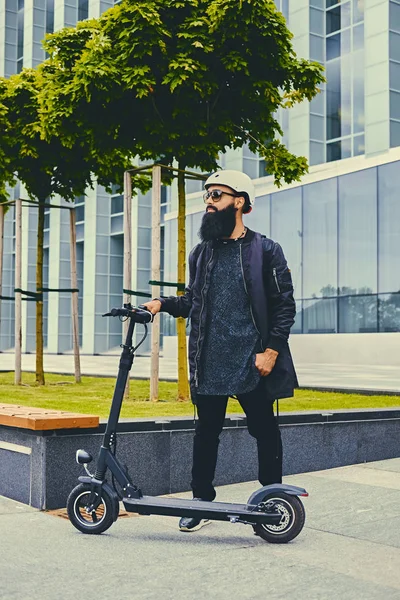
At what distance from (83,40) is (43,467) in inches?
274

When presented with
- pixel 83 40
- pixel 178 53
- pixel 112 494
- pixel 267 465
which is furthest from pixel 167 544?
pixel 83 40

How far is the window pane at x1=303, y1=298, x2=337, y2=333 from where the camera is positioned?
30.0 metres

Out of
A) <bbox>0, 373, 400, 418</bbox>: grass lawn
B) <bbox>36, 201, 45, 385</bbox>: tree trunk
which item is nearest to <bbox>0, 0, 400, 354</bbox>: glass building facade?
<bbox>36, 201, 45, 385</bbox>: tree trunk

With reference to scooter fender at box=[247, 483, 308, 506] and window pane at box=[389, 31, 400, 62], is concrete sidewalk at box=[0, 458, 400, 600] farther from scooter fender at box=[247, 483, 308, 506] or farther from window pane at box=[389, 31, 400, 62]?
window pane at box=[389, 31, 400, 62]

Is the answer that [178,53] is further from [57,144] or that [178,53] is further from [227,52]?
[57,144]

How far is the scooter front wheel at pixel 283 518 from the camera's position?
4.38 m

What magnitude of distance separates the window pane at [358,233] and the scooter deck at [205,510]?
2468cm

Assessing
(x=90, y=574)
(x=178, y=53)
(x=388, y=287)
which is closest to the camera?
(x=90, y=574)

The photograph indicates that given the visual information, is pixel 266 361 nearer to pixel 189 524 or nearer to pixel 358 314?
pixel 189 524

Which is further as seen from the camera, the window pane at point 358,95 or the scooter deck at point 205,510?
the window pane at point 358,95

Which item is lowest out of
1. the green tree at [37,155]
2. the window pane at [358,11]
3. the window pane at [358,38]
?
the green tree at [37,155]

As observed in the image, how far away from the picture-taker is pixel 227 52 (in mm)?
9398

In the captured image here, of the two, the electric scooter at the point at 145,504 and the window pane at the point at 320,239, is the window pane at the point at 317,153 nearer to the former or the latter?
the window pane at the point at 320,239

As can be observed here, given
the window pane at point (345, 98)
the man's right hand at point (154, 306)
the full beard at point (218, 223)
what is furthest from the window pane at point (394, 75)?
the man's right hand at point (154, 306)
